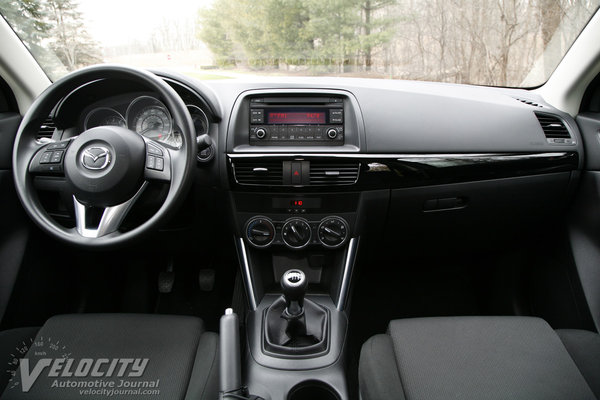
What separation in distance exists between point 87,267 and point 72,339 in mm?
808

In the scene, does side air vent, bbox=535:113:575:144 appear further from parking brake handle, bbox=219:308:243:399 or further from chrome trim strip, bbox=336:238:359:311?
parking brake handle, bbox=219:308:243:399

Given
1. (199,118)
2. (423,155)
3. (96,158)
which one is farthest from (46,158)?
(423,155)

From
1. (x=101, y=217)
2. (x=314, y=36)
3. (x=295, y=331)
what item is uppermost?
(x=314, y=36)

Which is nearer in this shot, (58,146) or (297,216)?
(58,146)

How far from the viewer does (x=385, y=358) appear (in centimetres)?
135

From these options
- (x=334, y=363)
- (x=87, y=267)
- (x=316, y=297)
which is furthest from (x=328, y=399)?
(x=87, y=267)

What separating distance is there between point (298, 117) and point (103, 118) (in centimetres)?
88

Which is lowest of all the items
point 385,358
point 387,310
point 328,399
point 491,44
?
point 387,310

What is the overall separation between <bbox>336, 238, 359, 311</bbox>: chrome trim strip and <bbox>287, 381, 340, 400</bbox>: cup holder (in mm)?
377

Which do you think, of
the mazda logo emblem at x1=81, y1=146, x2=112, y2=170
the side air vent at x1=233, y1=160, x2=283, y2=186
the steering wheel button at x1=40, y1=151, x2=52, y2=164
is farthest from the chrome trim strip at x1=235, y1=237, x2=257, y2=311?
the steering wheel button at x1=40, y1=151, x2=52, y2=164

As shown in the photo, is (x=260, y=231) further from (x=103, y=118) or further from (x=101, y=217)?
(x=103, y=118)

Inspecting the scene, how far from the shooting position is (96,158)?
1.32m

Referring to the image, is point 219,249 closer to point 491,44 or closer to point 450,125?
point 450,125

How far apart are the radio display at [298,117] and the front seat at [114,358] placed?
0.90 metres
